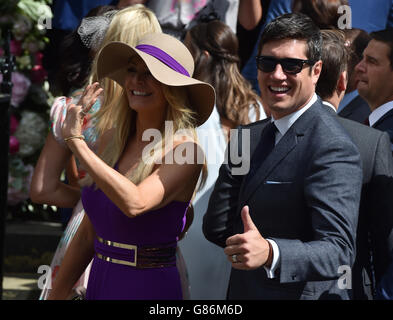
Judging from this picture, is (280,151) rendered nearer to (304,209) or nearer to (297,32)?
(304,209)

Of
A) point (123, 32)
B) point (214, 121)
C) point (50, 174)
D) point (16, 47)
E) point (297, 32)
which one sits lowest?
point (16, 47)

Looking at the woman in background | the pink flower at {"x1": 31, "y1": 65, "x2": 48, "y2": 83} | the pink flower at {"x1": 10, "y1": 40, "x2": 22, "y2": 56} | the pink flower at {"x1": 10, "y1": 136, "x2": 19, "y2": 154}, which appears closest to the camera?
the woman in background

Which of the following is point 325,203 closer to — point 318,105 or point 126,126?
point 318,105

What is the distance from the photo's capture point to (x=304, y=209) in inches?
98.0

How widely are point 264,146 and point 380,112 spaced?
1.05 meters

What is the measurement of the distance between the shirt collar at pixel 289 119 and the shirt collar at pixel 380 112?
923mm

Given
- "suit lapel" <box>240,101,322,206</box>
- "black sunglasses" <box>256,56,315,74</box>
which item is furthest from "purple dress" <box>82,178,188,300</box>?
"black sunglasses" <box>256,56,315,74</box>

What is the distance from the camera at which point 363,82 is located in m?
3.65

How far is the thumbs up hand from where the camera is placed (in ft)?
7.23

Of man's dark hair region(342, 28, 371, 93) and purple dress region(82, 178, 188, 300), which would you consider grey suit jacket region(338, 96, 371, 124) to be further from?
purple dress region(82, 178, 188, 300)

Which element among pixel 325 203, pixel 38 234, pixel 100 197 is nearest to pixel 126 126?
pixel 100 197

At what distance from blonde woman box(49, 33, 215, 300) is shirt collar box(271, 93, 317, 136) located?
1.22 feet

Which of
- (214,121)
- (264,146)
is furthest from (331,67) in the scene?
(214,121)
